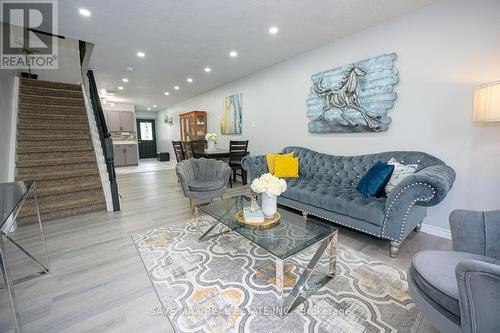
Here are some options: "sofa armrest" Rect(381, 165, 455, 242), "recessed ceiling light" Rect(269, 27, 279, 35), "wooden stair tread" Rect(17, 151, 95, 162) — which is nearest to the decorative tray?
"sofa armrest" Rect(381, 165, 455, 242)

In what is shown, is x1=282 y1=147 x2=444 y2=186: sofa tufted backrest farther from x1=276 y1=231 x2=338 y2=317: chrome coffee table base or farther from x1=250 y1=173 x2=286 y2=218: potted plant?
x1=250 y1=173 x2=286 y2=218: potted plant

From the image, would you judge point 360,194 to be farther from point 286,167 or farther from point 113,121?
point 113,121

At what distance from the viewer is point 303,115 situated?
3689 mm

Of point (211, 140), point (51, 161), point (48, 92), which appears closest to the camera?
point (51, 161)

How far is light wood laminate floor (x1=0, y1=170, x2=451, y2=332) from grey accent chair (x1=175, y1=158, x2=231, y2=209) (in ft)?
1.37

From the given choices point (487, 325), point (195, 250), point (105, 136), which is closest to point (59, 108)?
point (105, 136)

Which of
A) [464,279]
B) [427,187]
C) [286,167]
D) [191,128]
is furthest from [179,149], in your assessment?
[464,279]

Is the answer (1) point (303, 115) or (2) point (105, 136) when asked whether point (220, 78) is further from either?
(2) point (105, 136)

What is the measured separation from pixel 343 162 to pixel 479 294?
2.30 meters

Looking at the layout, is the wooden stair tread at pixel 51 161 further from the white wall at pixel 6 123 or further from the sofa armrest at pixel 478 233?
the sofa armrest at pixel 478 233

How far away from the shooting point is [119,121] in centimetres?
872

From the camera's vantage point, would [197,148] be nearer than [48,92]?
No

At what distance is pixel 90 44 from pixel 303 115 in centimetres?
364

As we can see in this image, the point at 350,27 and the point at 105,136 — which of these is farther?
the point at 105,136
